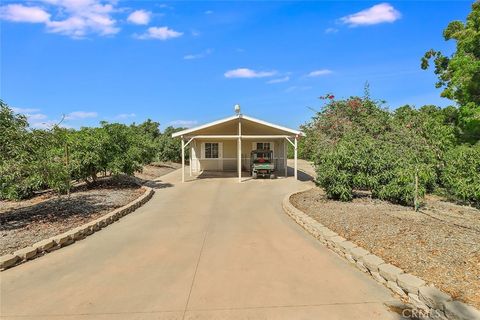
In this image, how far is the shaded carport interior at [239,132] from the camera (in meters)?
18.2

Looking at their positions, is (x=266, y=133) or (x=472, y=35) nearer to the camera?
(x=472, y=35)

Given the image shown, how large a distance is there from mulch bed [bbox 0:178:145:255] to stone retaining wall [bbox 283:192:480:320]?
5.96 meters

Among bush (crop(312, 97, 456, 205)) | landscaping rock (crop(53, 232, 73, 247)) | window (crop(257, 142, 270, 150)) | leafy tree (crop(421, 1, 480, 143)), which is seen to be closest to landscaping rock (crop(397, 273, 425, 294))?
bush (crop(312, 97, 456, 205))

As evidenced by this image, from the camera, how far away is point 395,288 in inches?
177

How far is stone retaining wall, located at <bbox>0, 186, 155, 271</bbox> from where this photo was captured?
18.6 ft

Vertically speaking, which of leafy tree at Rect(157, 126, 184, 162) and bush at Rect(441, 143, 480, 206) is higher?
leafy tree at Rect(157, 126, 184, 162)

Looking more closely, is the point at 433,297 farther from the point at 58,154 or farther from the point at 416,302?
the point at 58,154

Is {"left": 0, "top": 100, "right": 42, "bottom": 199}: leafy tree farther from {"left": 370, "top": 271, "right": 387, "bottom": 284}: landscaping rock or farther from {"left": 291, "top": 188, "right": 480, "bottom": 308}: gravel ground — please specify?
{"left": 370, "top": 271, "right": 387, "bottom": 284}: landscaping rock

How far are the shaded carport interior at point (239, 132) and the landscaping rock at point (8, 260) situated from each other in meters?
12.5

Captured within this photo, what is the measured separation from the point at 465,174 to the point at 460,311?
9206 millimetres

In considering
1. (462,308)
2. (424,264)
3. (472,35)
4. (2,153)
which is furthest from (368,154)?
(472,35)

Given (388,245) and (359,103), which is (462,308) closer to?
(388,245)

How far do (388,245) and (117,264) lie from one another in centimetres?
472

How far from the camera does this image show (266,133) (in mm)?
22344
